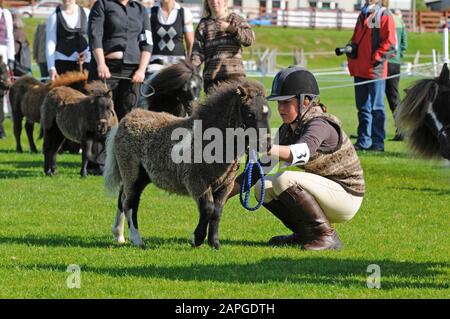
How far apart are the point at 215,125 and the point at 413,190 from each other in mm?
5169

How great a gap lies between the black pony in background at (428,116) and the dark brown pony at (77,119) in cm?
606

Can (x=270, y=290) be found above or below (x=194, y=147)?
below

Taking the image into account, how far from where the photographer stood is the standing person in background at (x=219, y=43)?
1070 centimetres

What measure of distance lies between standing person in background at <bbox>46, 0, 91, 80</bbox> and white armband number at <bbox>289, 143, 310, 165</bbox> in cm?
759

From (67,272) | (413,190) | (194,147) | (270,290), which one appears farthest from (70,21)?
(270,290)

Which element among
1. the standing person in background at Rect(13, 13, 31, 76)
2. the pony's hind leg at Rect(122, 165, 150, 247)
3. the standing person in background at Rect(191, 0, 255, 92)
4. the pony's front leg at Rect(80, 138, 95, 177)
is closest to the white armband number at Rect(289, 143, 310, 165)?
the pony's hind leg at Rect(122, 165, 150, 247)

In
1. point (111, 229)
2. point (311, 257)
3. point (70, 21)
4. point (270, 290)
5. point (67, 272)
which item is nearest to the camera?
point (270, 290)

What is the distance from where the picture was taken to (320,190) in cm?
813

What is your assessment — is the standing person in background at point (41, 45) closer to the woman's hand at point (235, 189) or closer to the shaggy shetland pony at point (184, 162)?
the shaggy shetland pony at point (184, 162)

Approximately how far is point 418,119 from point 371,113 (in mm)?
9680

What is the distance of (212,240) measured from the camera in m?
8.16

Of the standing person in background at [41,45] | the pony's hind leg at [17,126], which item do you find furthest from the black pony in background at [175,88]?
the standing person in background at [41,45]
